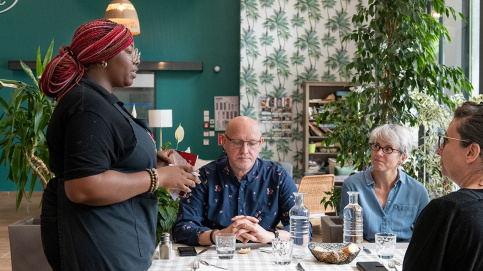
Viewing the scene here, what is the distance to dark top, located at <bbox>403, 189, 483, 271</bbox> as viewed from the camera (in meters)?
1.53

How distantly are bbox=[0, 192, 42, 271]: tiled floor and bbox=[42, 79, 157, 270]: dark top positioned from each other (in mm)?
3944

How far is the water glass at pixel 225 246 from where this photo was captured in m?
2.47

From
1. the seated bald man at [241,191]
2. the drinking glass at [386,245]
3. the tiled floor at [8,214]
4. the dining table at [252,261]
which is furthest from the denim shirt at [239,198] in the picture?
the tiled floor at [8,214]

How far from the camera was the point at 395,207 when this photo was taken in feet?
10.7

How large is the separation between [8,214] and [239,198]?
726 cm

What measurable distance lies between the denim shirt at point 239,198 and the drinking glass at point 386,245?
653 mm

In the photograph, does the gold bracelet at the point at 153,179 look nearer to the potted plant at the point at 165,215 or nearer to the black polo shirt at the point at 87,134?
the black polo shirt at the point at 87,134

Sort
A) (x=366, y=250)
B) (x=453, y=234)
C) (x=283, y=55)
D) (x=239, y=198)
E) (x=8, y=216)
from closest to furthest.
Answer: (x=453, y=234) → (x=366, y=250) → (x=239, y=198) → (x=8, y=216) → (x=283, y=55)

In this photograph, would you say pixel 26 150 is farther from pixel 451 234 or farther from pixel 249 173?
pixel 451 234

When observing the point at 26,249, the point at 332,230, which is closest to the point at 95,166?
the point at 332,230

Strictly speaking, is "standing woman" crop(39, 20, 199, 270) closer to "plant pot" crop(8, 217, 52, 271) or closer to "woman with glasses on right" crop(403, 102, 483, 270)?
"woman with glasses on right" crop(403, 102, 483, 270)

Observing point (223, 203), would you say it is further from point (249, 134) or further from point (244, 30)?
point (244, 30)

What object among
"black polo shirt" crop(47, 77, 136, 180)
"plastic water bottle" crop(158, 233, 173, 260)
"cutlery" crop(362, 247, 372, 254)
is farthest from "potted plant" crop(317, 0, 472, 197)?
"black polo shirt" crop(47, 77, 136, 180)

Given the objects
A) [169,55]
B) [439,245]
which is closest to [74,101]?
[439,245]
